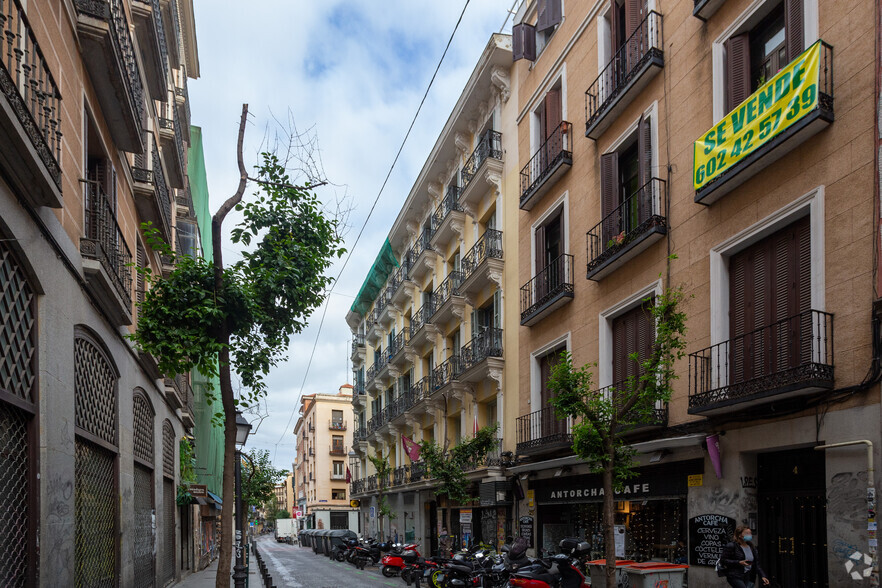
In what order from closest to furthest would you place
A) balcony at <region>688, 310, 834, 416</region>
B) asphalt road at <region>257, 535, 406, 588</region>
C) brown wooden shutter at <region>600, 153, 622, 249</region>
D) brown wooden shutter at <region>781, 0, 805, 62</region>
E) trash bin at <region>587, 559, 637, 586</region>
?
balcony at <region>688, 310, 834, 416</region> → brown wooden shutter at <region>781, 0, 805, 62</region> → trash bin at <region>587, 559, 637, 586</region> → brown wooden shutter at <region>600, 153, 622, 249</region> → asphalt road at <region>257, 535, 406, 588</region>

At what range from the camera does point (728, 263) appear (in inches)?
495

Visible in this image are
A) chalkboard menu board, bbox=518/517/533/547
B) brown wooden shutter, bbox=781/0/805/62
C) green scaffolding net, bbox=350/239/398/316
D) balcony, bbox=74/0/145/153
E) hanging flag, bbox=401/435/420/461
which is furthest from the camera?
green scaffolding net, bbox=350/239/398/316

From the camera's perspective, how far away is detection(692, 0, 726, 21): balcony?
12.9 meters

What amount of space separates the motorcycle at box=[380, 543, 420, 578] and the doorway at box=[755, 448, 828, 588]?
12542 millimetres

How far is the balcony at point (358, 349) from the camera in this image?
159ft

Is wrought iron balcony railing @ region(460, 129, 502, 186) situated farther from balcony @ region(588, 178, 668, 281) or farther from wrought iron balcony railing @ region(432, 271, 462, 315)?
balcony @ region(588, 178, 668, 281)

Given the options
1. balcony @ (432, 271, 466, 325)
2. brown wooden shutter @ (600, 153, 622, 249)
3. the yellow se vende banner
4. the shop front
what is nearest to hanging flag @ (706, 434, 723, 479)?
the shop front

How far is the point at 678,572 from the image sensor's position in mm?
11734

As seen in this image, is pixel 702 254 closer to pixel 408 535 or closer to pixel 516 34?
pixel 516 34

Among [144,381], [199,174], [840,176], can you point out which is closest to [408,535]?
[199,174]

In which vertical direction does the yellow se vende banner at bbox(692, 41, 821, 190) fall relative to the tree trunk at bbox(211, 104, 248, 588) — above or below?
above

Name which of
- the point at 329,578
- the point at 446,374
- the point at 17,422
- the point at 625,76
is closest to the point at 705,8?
the point at 625,76

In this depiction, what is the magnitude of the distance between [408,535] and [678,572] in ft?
74.9

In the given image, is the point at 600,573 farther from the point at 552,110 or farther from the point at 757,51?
the point at 552,110
